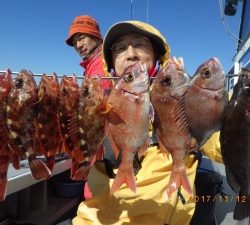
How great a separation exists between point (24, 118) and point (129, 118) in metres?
0.66

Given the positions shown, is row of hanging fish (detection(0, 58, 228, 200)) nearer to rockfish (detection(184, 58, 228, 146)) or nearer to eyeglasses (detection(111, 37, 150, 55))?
rockfish (detection(184, 58, 228, 146))

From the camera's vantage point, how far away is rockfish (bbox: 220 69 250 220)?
224cm

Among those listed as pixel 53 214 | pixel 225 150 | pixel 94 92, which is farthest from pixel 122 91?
pixel 53 214

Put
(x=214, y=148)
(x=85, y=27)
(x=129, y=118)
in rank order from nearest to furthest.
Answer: (x=129, y=118), (x=214, y=148), (x=85, y=27)

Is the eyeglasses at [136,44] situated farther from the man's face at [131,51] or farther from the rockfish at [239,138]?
the rockfish at [239,138]


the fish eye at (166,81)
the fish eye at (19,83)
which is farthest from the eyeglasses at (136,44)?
the fish eye at (19,83)

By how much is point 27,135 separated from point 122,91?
0.66m

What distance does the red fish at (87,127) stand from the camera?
7.79ft

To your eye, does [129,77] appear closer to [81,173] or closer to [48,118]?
[48,118]

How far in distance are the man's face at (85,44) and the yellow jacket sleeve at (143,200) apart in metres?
3.13

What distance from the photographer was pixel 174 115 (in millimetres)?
2297

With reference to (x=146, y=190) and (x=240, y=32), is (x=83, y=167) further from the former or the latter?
(x=240, y=32)

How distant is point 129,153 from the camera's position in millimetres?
2336

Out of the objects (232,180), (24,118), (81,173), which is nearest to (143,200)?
(81,173)
